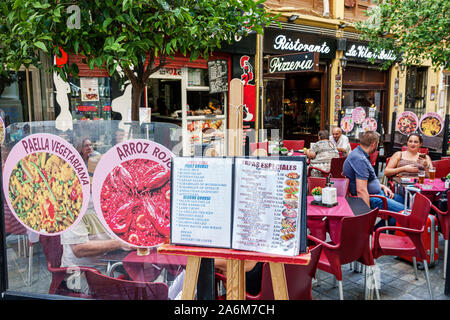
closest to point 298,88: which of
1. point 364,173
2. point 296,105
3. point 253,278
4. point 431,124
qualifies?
point 296,105

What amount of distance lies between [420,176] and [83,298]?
4768mm

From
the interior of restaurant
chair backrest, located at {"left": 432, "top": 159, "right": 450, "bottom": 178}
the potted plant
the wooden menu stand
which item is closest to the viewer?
the wooden menu stand

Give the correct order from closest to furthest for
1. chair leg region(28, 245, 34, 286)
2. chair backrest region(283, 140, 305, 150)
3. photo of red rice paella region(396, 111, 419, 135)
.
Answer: chair leg region(28, 245, 34, 286)
photo of red rice paella region(396, 111, 419, 135)
chair backrest region(283, 140, 305, 150)

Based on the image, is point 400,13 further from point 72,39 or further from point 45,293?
point 45,293

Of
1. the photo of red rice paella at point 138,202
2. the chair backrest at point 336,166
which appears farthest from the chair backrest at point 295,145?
the photo of red rice paella at point 138,202

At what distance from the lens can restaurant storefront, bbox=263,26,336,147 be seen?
38.6ft

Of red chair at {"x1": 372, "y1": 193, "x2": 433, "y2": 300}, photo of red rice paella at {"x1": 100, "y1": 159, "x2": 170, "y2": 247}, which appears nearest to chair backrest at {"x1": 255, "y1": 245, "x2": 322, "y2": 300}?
photo of red rice paella at {"x1": 100, "y1": 159, "x2": 170, "y2": 247}

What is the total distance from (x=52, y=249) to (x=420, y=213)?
3.69 metres

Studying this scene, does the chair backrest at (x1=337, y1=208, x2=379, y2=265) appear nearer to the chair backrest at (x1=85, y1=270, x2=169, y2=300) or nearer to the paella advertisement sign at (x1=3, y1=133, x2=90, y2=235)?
the chair backrest at (x1=85, y1=270, x2=169, y2=300)

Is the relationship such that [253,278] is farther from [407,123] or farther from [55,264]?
[407,123]

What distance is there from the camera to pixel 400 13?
29.4 feet

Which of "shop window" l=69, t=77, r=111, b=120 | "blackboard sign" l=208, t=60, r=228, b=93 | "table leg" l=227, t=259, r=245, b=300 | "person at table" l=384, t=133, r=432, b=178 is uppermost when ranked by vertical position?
"blackboard sign" l=208, t=60, r=228, b=93

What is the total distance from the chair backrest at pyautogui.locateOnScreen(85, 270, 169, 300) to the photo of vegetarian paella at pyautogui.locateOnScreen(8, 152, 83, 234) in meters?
0.62

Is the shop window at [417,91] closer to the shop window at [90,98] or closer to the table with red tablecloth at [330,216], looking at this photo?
the shop window at [90,98]
